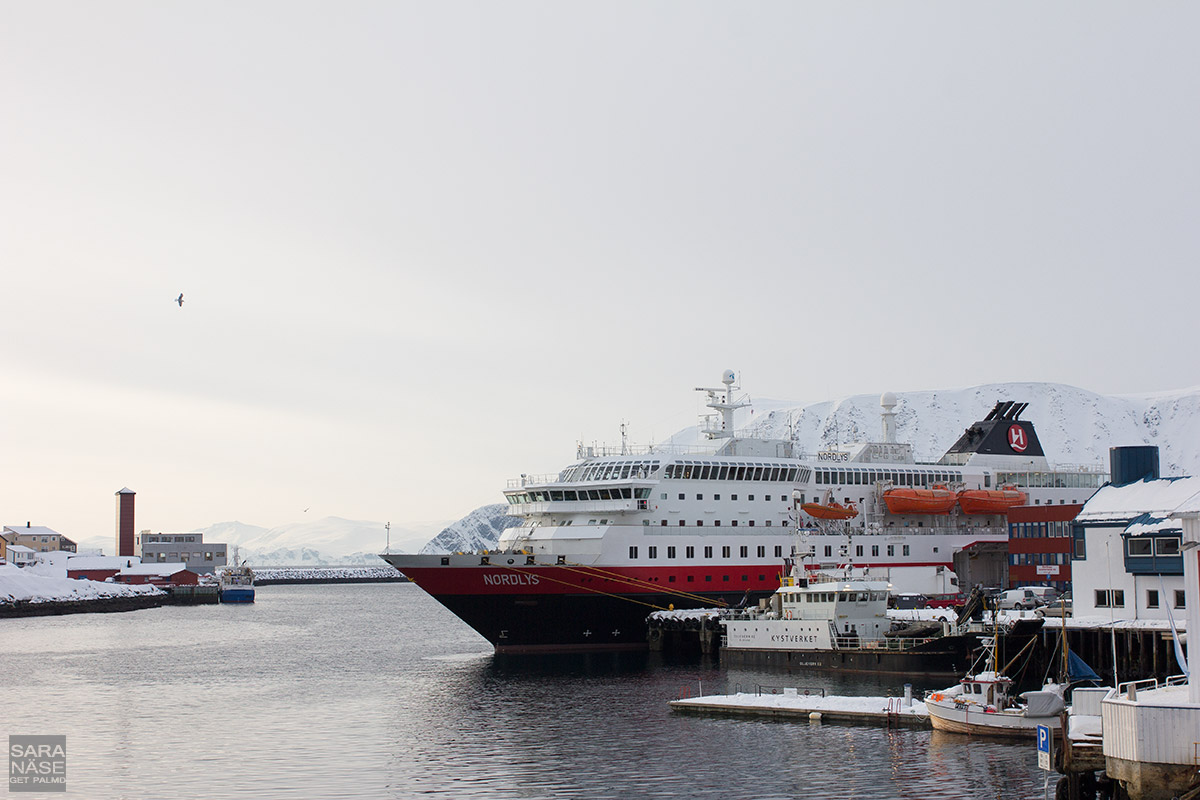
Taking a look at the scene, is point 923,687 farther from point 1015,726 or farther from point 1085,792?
point 1085,792

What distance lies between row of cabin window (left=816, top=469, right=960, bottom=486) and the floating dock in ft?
84.0

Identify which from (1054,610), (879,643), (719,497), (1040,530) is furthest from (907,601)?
(1054,610)

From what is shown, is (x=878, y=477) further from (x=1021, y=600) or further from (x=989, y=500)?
(x=1021, y=600)

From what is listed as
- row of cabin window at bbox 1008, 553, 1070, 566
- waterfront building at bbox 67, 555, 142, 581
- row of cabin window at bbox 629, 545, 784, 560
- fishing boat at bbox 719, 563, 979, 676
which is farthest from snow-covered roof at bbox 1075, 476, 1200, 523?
waterfront building at bbox 67, 555, 142, 581

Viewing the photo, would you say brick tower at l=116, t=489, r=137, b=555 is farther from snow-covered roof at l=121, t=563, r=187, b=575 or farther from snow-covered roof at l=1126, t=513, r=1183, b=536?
snow-covered roof at l=1126, t=513, r=1183, b=536

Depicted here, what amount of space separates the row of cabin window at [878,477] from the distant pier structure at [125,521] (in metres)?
134

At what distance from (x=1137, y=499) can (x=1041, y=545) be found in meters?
19.9

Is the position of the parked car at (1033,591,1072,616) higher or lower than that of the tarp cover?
higher

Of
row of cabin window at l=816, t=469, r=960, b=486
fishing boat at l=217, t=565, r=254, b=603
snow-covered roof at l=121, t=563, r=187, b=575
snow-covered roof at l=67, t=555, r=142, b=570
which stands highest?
row of cabin window at l=816, t=469, r=960, b=486

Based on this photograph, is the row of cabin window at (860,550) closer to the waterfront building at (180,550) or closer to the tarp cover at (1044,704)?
the tarp cover at (1044,704)

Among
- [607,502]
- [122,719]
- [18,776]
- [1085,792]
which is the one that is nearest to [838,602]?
[607,502]

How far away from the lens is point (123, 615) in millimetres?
110938

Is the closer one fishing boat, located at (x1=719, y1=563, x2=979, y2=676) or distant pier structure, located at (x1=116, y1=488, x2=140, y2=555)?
fishing boat, located at (x1=719, y1=563, x2=979, y2=676)

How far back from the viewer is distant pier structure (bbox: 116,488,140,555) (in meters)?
172
